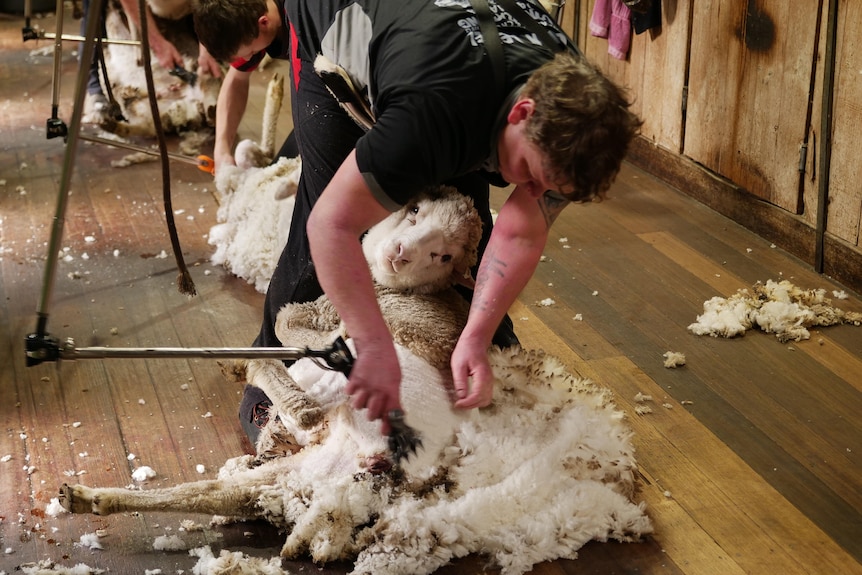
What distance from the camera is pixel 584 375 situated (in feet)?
7.75

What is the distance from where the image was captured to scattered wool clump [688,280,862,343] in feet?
8.36

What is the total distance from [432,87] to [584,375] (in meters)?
1.17

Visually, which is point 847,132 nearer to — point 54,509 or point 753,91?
point 753,91

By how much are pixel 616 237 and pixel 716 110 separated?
2.04ft

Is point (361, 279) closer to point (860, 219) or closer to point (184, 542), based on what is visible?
point (184, 542)

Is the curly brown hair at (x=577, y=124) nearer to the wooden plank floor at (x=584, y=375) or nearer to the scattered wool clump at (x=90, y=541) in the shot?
the wooden plank floor at (x=584, y=375)

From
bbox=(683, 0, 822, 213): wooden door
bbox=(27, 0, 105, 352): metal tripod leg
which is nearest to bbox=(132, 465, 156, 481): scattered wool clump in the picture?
bbox=(27, 0, 105, 352): metal tripod leg

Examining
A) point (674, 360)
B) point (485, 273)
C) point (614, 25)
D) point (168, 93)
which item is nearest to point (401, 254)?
point (485, 273)

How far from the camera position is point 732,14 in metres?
3.18

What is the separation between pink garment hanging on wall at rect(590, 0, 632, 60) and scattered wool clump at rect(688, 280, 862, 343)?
1.44 metres

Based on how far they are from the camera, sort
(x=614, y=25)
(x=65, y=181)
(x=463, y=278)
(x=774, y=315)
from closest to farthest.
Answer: (x=65, y=181)
(x=463, y=278)
(x=774, y=315)
(x=614, y=25)

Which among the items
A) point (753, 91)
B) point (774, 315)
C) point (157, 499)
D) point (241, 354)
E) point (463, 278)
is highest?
point (241, 354)

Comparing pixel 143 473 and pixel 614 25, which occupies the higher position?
pixel 614 25

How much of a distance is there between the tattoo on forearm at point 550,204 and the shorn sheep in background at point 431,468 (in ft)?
0.49
